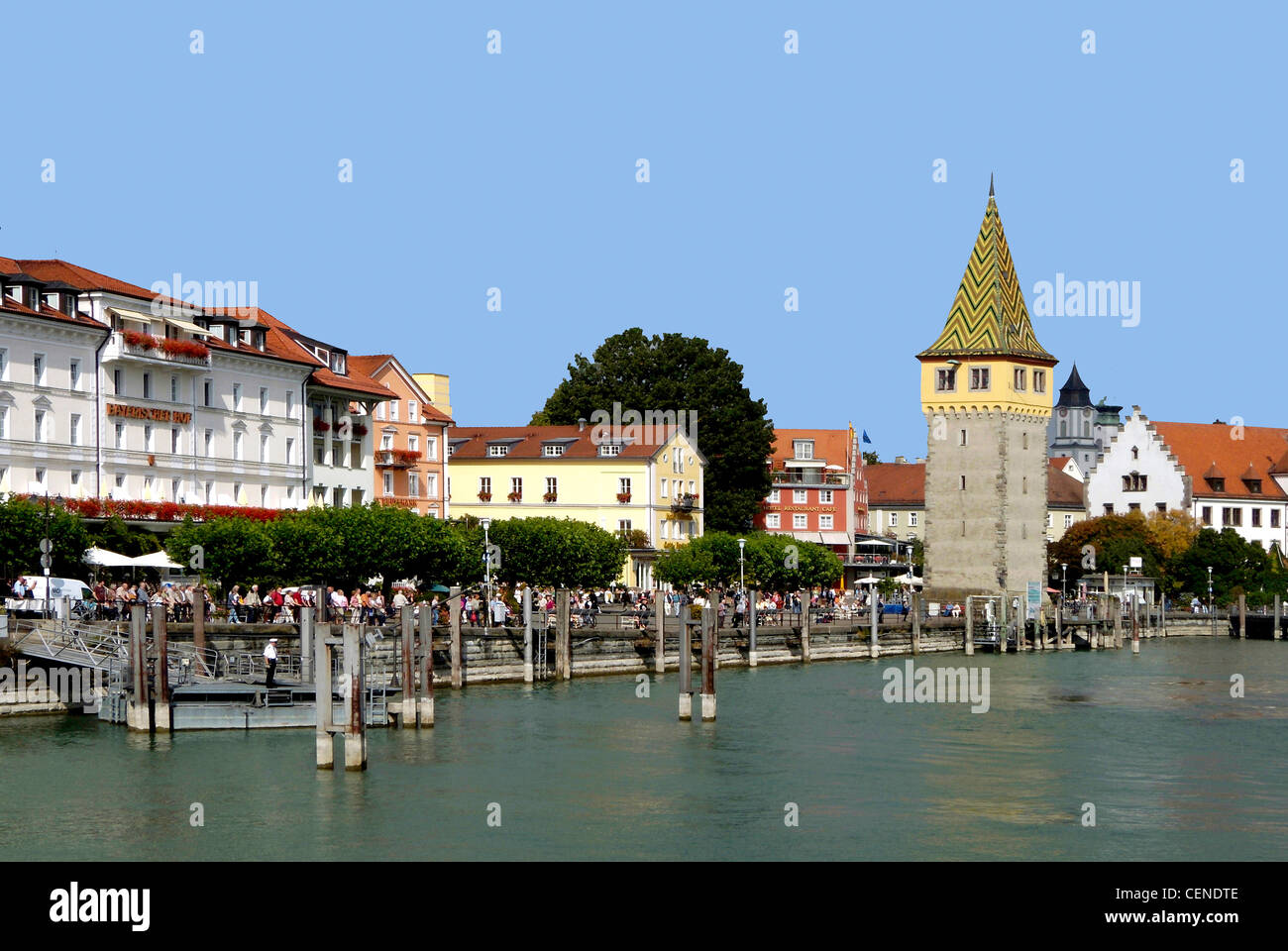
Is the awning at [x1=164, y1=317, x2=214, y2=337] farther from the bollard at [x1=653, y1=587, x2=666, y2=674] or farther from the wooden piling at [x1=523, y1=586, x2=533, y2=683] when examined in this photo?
the bollard at [x1=653, y1=587, x2=666, y2=674]

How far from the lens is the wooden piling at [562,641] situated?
63.0 m

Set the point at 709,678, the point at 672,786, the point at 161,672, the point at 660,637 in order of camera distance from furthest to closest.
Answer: the point at 660,637 < the point at 709,678 < the point at 161,672 < the point at 672,786

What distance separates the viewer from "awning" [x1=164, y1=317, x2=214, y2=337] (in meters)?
68.8

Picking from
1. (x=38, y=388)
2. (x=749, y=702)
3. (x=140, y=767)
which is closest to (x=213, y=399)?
(x=38, y=388)

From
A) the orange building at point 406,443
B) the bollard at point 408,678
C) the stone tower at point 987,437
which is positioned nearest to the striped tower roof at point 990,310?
the stone tower at point 987,437

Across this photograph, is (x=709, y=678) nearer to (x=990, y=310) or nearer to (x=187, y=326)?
(x=187, y=326)

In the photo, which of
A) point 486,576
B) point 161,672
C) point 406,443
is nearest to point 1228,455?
point 406,443

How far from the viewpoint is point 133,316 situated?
6644 cm

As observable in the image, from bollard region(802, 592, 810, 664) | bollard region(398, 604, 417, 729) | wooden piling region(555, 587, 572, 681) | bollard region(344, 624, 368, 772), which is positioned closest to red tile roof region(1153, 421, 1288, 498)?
bollard region(802, 592, 810, 664)

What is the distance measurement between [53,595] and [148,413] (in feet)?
56.4

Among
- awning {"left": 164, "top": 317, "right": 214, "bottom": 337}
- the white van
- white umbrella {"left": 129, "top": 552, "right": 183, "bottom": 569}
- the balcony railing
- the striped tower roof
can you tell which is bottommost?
the white van

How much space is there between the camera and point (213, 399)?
7188 cm

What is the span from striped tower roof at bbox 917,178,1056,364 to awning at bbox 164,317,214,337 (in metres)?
41.9

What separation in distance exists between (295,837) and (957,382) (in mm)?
70974
